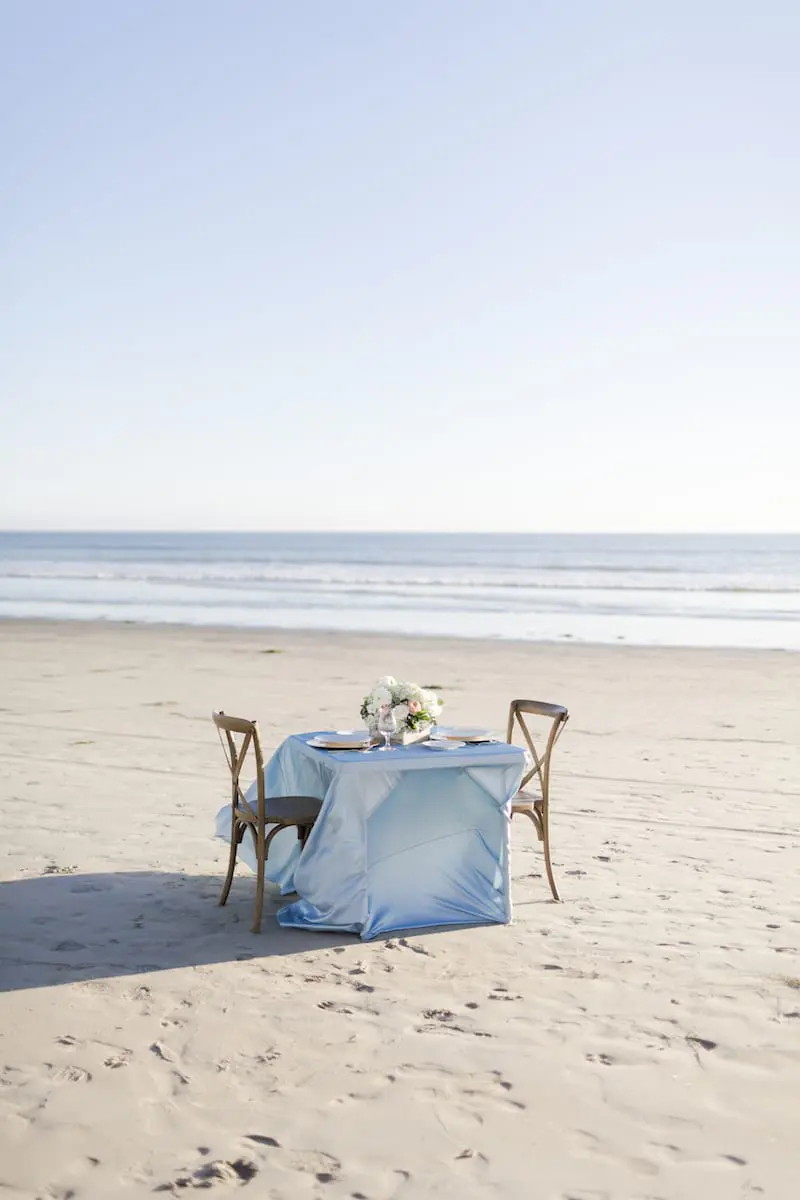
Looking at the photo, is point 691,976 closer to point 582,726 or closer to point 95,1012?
point 95,1012

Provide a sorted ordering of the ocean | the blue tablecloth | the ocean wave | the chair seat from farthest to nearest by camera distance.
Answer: the ocean wave, the ocean, the chair seat, the blue tablecloth

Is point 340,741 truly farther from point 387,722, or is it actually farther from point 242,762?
point 242,762

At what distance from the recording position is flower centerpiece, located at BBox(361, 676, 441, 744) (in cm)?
484

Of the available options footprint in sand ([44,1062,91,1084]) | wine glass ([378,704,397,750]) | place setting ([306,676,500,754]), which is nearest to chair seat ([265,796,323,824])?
place setting ([306,676,500,754])

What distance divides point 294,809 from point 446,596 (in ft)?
83.8

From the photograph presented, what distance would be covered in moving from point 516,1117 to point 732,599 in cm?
2684

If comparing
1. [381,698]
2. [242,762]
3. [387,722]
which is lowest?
[242,762]

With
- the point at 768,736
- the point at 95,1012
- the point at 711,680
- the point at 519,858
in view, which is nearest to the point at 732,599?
the point at 711,680

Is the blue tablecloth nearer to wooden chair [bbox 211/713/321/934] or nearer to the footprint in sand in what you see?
wooden chair [bbox 211/713/321/934]

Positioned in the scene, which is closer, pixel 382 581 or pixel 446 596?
pixel 446 596

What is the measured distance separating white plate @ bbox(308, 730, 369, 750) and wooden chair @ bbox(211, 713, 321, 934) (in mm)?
268

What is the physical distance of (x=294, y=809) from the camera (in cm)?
486

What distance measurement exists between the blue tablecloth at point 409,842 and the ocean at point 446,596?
1283cm

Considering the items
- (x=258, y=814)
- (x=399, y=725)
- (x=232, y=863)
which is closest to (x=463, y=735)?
(x=399, y=725)
